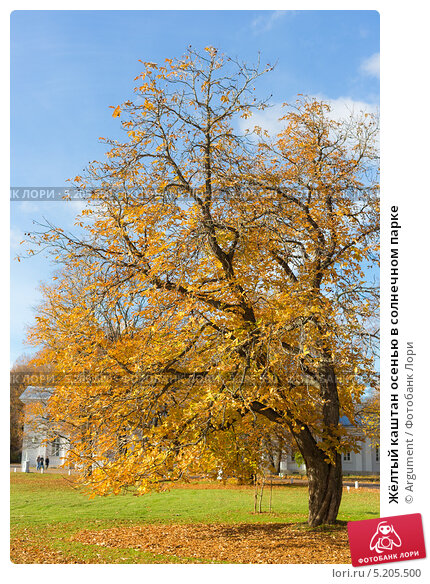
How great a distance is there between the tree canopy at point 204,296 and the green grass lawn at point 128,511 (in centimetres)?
136

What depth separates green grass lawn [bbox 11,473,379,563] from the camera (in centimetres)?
868
